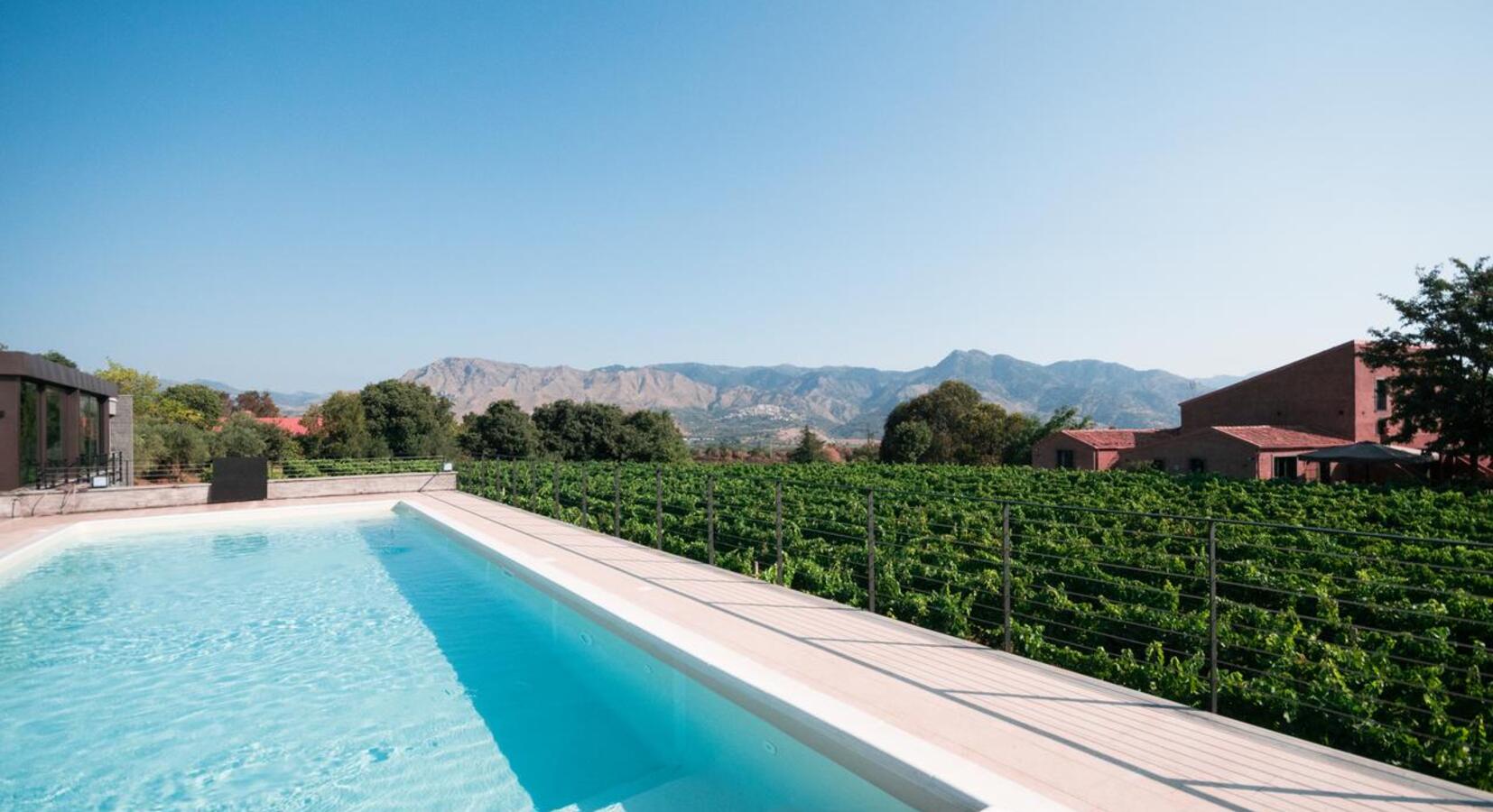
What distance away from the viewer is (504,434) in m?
39.8

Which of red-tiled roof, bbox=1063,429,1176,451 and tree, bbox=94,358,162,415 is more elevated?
tree, bbox=94,358,162,415

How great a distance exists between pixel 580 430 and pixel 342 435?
12759mm

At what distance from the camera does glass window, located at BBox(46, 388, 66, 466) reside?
16031 mm

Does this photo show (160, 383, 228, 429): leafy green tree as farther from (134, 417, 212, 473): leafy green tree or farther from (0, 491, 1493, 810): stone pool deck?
(0, 491, 1493, 810): stone pool deck

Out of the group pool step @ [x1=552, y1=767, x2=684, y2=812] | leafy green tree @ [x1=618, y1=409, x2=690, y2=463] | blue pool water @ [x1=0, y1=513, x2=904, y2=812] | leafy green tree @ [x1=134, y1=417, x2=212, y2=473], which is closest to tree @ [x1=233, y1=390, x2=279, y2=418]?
leafy green tree @ [x1=618, y1=409, x2=690, y2=463]

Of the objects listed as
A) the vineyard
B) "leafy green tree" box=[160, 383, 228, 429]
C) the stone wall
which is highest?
"leafy green tree" box=[160, 383, 228, 429]

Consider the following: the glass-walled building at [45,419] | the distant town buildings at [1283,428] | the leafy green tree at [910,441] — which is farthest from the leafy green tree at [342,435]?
the distant town buildings at [1283,428]

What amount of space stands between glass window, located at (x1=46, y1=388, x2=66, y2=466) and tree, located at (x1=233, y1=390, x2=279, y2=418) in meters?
76.6

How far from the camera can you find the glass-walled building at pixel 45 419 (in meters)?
14.3

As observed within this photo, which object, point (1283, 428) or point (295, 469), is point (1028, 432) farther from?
point (295, 469)

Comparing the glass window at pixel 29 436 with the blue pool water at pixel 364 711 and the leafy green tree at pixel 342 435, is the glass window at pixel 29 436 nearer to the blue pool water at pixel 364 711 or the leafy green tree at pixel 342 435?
the blue pool water at pixel 364 711

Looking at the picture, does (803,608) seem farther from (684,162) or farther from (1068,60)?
(684,162)

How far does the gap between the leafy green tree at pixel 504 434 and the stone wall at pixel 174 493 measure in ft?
66.0

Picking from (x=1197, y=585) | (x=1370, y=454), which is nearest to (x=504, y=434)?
(x=1197, y=585)
